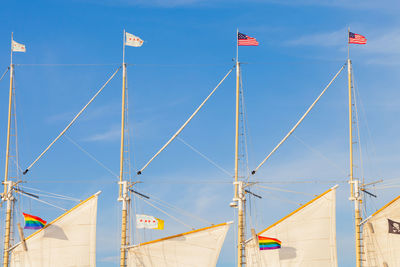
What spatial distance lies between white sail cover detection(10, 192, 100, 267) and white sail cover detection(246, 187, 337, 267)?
68.5 feet

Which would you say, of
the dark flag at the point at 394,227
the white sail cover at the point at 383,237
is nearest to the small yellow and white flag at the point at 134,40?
the white sail cover at the point at 383,237

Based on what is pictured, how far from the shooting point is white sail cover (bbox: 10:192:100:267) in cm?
12325

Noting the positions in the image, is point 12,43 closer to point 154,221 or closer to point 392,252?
point 154,221

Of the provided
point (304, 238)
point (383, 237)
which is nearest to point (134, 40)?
point (304, 238)

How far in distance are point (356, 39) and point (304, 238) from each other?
26.7 meters

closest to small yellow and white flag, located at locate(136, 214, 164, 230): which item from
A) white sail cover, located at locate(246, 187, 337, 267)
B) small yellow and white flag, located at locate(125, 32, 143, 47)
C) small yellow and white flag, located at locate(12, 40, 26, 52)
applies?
white sail cover, located at locate(246, 187, 337, 267)

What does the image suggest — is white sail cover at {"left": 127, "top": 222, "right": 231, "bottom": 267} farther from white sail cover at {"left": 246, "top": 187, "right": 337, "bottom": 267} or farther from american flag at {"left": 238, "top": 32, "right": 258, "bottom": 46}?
american flag at {"left": 238, "top": 32, "right": 258, "bottom": 46}

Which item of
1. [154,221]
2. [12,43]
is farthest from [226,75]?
[12,43]

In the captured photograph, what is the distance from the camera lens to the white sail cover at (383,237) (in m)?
121

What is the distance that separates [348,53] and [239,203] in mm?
24785

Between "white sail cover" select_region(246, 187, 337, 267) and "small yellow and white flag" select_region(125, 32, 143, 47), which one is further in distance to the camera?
"small yellow and white flag" select_region(125, 32, 143, 47)

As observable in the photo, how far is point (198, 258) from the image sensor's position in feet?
396

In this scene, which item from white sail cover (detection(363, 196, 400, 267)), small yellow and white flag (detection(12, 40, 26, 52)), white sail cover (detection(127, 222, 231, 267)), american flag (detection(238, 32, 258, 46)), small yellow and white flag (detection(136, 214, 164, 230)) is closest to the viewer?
american flag (detection(238, 32, 258, 46))

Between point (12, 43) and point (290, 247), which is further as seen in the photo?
point (12, 43)
